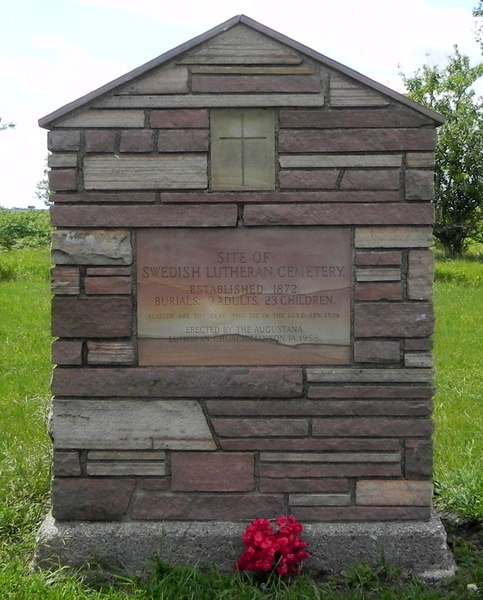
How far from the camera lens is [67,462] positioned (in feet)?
13.0

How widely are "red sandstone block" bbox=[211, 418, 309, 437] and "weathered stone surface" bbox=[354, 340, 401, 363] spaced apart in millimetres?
389

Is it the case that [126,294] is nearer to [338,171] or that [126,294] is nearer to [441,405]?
[338,171]

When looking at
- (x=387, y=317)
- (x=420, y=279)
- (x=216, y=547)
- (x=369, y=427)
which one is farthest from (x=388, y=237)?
(x=216, y=547)

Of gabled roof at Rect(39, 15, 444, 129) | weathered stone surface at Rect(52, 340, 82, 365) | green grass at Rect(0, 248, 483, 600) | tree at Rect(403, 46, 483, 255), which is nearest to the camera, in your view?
green grass at Rect(0, 248, 483, 600)

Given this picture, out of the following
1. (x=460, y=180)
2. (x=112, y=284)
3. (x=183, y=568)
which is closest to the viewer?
(x=183, y=568)

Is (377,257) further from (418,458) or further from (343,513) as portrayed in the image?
(343,513)

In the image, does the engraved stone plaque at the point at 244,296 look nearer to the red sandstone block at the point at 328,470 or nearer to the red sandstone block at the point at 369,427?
the red sandstone block at the point at 369,427

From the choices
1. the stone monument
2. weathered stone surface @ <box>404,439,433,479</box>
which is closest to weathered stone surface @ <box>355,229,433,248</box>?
the stone monument

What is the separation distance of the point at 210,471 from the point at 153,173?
1366mm

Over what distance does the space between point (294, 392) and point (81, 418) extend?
3.19 feet

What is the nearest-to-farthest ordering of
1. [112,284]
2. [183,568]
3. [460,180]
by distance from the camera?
[183,568] → [112,284] → [460,180]

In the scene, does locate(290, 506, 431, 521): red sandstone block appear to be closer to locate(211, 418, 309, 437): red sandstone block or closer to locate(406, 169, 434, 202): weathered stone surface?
locate(211, 418, 309, 437): red sandstone block

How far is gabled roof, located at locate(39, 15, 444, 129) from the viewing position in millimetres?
3807

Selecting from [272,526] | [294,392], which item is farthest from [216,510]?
[294,392]
